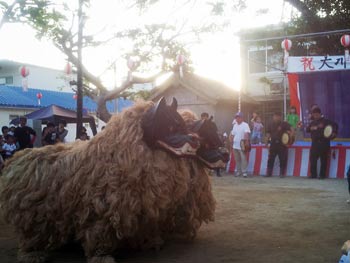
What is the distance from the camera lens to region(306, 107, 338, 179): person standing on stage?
39.5ft

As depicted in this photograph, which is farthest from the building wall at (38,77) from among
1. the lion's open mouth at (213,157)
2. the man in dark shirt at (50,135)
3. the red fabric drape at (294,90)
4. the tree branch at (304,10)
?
the lion's open mouth at (213,157)

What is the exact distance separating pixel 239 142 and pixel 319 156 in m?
2.22

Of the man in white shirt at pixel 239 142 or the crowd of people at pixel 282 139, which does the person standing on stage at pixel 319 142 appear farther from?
the man in white shirt at pixel 239 142

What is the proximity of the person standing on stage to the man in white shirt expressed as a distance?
1827mm

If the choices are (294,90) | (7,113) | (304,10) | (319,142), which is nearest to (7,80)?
(7,113)

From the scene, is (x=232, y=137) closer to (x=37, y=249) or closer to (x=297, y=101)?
(x=297, y=101)

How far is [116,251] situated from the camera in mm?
4820

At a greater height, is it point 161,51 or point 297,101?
point 161,51

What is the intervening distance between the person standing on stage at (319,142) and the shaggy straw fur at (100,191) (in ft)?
26.1

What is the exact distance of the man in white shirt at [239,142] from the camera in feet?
42.5

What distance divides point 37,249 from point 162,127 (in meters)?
Answer: 1.81

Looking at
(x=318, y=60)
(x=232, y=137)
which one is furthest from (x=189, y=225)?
(x=318, y=60)

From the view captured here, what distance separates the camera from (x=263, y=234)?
18.2ft

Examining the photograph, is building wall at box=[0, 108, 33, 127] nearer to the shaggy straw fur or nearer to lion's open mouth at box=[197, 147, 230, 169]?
the shaggy straw fur
